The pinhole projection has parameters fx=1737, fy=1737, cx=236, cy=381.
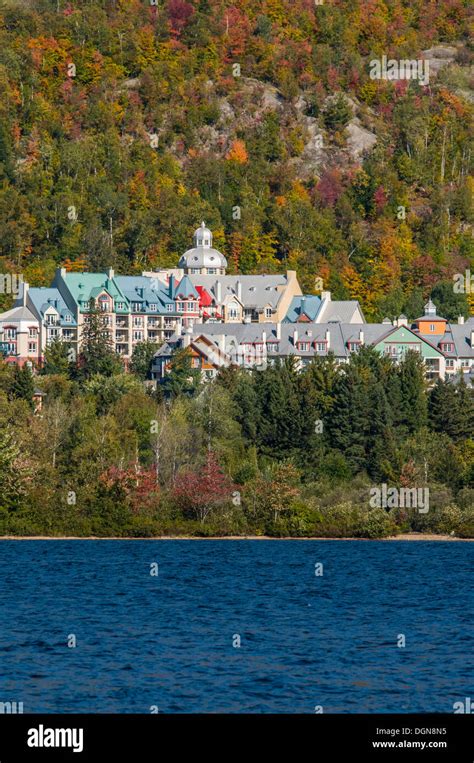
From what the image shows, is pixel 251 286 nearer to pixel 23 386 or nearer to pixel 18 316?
pixel 18 316

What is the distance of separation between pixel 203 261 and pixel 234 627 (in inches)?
4880

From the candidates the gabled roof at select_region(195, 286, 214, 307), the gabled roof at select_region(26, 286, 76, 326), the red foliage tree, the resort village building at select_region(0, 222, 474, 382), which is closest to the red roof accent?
the gabled roof at select_region(195, 286, 214, 307)

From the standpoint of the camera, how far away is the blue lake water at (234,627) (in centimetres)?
4812

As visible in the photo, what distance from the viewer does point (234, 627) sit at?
62875 mm

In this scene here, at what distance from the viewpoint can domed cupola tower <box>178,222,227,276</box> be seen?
607 ft

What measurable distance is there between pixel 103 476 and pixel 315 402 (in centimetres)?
2552

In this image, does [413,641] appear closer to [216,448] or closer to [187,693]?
[187,693]

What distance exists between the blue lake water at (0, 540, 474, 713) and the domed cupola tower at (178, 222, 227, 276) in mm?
87686

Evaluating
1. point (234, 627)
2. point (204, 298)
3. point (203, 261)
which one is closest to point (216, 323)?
point (204, 298)

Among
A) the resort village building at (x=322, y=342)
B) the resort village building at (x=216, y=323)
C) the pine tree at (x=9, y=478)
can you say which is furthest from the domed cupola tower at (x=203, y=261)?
the pine tree at (x=9, y=478)

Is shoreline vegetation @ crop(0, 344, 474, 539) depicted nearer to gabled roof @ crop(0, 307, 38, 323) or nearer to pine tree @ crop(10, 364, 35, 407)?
pine tree @ crop(10, 364, 35, 407)

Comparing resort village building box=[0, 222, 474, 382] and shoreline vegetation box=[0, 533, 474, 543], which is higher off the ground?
resort village building box=[0, 222, 474, 382]

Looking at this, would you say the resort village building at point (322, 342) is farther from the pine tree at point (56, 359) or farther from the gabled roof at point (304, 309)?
the pine tree at point (56, 359)

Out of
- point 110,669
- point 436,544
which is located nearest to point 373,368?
point 436,544
